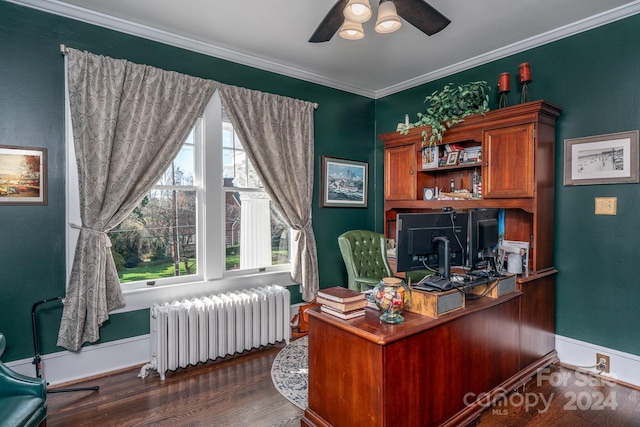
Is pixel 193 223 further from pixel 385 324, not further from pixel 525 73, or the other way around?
pixel 525 73

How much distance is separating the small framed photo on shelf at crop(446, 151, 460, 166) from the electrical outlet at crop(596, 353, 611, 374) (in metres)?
2.06

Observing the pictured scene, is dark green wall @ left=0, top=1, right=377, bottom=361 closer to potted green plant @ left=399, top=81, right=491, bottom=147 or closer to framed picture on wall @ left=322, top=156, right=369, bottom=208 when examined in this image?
framed picture on wall @ left=322, top=156, right=369, bottom=208

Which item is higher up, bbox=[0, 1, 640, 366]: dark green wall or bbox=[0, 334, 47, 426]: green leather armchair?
bbox=[0, 1, 640, 366]: dark green wall

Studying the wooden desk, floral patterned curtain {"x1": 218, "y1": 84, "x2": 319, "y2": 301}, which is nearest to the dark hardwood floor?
the wooden desk

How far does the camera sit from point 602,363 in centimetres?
281

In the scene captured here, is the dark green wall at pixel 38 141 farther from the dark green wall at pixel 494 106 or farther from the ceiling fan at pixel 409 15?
the ceiling fan at pixel 409 15

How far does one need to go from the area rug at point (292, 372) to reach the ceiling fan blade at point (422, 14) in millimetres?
2665

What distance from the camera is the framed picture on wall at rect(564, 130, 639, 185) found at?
268 cm

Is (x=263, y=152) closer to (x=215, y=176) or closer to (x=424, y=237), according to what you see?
(x=215, y=176)

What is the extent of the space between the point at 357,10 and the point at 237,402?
8.81ft

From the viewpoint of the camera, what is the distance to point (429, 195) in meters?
3.79

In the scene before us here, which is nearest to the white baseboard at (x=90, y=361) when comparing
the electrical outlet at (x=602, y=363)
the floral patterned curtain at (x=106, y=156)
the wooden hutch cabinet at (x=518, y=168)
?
the floral patterned curtain at (x=106, y=156)

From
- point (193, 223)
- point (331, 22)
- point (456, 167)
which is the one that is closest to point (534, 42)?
point (456, 167)

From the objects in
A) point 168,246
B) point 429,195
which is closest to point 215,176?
point 168,246
